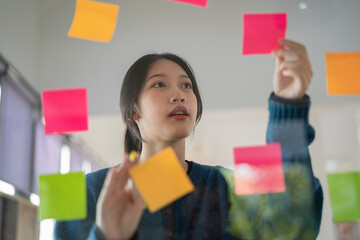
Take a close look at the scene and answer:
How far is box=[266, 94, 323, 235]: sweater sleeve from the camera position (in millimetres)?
636

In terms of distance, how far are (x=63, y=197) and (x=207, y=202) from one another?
0.23 meters

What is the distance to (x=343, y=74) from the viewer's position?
2.26 feet

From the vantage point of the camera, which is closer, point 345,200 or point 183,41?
point 345,200

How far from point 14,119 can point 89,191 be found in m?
0.75

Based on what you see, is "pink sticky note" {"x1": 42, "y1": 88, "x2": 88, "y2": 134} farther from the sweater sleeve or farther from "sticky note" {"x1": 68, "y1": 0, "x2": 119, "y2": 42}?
the sweater sleeve

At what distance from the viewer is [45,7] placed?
2.82 feet

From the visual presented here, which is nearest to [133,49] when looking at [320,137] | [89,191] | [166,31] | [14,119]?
[166,31]

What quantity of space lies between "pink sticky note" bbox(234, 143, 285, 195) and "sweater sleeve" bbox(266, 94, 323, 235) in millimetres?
11

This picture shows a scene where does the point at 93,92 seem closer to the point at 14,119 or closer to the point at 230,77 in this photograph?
the point at 230,77

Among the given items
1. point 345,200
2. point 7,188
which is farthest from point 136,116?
point 7,188

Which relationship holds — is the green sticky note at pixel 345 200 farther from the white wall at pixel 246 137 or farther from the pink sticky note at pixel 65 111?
the pink sticky note at pixel 65 111

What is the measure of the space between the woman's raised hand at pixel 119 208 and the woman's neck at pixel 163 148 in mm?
87

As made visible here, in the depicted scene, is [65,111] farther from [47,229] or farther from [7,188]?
[7,188]

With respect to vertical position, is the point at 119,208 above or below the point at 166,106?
below
